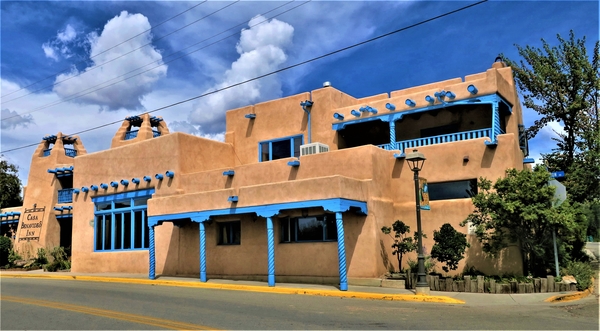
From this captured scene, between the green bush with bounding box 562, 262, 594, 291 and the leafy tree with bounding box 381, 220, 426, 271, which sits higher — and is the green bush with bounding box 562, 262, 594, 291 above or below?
below

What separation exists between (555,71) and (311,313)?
864 inches

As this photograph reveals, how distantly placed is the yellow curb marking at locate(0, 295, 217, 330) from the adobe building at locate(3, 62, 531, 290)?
6543 mm

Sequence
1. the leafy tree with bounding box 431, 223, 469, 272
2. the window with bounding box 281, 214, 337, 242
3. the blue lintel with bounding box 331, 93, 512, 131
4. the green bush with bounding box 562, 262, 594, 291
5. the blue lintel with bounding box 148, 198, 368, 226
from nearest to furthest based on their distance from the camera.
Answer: the green bush with bounding box 562, 262, 594, 291 < the leafy tree with bounding box 431, 223, 469, 272 < the blue lintel with bounding box 148, 198, 368, 226 < the window with bounding box 281, 214, 337, 242 < the blue lintel with bounding box 331, 93, 512, 131

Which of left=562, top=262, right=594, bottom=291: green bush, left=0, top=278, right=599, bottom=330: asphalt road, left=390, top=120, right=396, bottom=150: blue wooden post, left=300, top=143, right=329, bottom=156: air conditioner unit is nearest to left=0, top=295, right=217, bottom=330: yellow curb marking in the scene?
left=0, top=278, right=599, bottom=330: asphalt road

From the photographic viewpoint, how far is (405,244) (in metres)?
17.2

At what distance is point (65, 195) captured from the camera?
3506cm

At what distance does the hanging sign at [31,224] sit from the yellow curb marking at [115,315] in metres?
20.9

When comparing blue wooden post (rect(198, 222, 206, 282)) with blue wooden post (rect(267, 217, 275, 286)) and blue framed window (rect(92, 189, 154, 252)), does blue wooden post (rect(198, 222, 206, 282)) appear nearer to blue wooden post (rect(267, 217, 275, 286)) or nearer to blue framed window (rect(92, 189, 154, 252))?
blue wooden post (rect(267, 217, 275, 286))

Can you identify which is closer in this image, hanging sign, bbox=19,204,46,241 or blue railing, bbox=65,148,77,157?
hanging sign, bbox=19,204,46,241

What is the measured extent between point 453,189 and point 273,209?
6.79 meters

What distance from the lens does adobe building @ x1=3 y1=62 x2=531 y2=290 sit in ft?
58.9

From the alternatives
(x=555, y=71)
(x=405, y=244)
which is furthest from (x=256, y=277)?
(x=555, y=71)

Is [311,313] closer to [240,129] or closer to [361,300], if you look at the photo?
[361,300]

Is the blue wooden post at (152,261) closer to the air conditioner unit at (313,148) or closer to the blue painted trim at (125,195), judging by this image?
the blue painted trim at (125,195)
